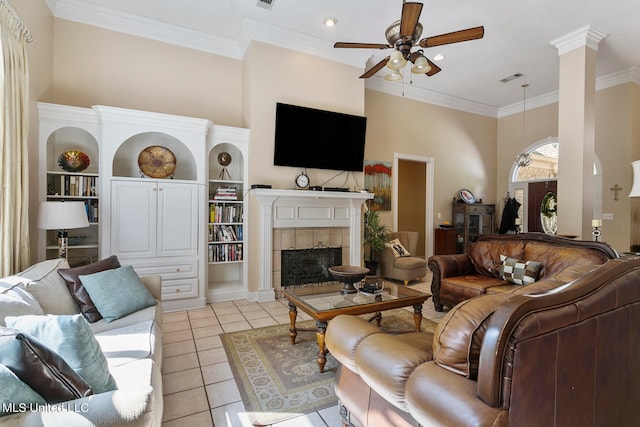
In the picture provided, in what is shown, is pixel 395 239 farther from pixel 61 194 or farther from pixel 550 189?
pixel 61 194

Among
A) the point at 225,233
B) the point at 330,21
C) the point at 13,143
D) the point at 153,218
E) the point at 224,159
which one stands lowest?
the point at 225,233

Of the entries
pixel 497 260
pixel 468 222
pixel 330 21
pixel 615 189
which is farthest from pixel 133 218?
pixel 615 189

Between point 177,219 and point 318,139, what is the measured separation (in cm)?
219

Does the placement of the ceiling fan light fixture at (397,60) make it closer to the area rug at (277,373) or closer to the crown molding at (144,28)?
the area rug at (277,373)

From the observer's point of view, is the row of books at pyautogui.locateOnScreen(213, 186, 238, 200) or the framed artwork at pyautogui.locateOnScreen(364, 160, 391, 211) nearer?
the row of books at pyautogui.locateOnScreen(213, 186, 238, 200)

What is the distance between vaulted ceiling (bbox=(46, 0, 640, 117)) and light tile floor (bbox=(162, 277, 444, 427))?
11.7ft

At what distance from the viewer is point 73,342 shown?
121 centimetres

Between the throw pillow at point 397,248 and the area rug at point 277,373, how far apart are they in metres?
2.14

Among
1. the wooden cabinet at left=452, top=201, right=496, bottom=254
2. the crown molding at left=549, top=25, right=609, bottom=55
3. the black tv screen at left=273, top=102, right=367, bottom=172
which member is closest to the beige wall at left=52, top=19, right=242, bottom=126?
the black tv screen at left=273, top=102, right=367, bottom=172

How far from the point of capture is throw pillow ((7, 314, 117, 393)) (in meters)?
1.20

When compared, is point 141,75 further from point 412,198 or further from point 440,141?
point 412,198

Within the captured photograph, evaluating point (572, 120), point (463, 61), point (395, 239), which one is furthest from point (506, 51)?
point (395, 239)

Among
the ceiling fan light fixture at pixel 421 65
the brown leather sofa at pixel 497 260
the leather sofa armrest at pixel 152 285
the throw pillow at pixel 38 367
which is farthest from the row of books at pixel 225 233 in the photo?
the throw pillow at pixel 38 367

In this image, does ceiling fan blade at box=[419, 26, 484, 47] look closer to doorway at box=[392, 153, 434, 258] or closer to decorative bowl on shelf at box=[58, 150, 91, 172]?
decorative bowl on shelf at box=[58, 150, 91, 172]
